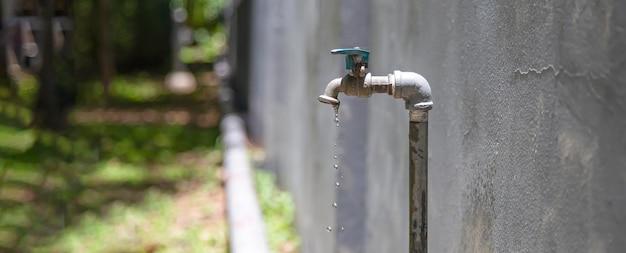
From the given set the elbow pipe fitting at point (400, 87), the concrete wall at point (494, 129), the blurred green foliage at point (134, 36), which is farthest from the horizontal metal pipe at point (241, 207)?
the blurred green foliage at point (134, 36)

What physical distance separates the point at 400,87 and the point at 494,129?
411mm

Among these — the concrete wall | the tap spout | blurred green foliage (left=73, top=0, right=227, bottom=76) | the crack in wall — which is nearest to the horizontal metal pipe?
the concrete wall

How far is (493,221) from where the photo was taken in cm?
261

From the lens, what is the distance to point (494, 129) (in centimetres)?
261

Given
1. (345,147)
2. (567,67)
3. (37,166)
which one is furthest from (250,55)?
(567,67)

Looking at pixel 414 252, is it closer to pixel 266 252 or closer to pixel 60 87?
pixel 266 252

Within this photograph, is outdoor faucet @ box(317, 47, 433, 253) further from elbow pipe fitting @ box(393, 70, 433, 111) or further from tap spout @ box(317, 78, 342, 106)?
tap spout @ box(317, 78, 342, 106)

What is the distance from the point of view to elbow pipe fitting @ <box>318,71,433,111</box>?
295cm

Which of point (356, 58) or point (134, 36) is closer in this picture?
point (356, 58)

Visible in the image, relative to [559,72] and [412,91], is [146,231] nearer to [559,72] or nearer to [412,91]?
[412,91]

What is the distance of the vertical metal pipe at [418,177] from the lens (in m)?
2.95

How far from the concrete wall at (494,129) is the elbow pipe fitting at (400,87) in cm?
11

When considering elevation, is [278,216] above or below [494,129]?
below

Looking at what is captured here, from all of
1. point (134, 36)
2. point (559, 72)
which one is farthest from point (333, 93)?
point (134, 36)
